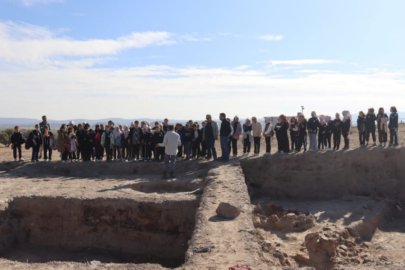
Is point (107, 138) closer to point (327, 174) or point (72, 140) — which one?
point (72, 140)

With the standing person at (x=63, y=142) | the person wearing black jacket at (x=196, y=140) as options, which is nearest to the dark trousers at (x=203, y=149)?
the person wearing black jacket at (x=196, y=140)

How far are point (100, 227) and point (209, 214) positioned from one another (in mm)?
3342

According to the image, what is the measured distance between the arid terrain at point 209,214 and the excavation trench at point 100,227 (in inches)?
1.0

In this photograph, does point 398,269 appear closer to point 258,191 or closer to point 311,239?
point 311,239

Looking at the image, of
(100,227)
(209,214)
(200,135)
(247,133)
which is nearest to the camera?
(209,214)

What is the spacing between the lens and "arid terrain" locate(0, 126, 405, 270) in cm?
773

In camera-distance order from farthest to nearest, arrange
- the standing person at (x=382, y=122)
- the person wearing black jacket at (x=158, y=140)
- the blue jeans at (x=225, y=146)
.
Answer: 1. the standing person at (x=382, y=122)
2. the person wearing black jacket at (x=158, y=140)
3. the blue jeans at (x=225, y=146)

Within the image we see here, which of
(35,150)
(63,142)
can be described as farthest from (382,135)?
(35,150)

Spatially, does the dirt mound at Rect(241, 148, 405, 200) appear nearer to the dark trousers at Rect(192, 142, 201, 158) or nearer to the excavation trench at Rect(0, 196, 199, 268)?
the dark trousers at Rect(192, 142, 201, 158)

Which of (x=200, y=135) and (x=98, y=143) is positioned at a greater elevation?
(x=200, y=135)

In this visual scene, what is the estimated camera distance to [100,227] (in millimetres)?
9898

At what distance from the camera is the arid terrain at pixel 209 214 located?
304 inches

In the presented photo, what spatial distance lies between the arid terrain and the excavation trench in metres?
0.03

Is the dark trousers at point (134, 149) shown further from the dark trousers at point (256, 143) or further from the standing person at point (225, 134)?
the dark trousers at point (256, 143)
